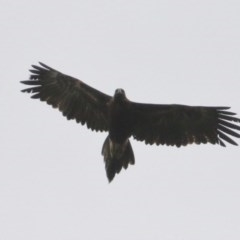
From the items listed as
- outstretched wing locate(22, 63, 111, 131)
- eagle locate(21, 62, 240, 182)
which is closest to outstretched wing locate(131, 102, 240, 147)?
eagle locate(21, 62, 240, 182)

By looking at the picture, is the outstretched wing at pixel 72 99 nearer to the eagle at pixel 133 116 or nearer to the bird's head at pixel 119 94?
the eagle at pixel 133 116

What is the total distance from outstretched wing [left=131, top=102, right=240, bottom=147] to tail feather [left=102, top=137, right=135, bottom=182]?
1.77ft

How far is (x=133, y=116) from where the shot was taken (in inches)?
627

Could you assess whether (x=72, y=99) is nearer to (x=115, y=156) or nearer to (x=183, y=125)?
(x=115, y=156)

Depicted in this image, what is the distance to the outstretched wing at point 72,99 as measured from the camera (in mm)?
16344

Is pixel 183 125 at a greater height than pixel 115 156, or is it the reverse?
pixel 183 125

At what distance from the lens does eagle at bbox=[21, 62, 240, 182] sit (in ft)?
52.2

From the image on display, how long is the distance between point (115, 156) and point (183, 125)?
155 cm

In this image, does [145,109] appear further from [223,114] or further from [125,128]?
[223,114]

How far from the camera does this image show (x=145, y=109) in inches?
629

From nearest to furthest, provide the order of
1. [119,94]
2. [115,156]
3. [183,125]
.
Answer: [119,94], [115,156], [183,125]

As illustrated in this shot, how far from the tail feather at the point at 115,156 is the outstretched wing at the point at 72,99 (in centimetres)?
63

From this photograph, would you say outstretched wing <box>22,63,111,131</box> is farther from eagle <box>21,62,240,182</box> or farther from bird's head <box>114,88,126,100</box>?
bird's head <box>114,88,126,100</box>

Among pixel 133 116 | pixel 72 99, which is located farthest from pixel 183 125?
pixel 72 99
